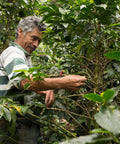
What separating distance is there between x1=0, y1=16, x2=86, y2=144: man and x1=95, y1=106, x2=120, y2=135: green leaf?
517mm

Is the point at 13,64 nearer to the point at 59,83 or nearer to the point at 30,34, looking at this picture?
the point at 59,83

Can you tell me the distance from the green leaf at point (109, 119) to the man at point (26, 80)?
52cm

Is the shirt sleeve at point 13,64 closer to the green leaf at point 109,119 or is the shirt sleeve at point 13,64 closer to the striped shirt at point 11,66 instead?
the striped shirt at point 11,66

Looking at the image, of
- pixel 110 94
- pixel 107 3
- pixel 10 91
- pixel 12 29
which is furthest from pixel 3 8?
pixel 110 94

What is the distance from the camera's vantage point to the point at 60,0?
0.98 meters

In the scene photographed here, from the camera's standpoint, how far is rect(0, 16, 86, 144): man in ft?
3.00

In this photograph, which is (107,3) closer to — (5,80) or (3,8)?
(5,80)

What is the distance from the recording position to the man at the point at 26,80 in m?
0.91

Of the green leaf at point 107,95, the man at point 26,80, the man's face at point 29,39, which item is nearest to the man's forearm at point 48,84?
the man at point 26,80

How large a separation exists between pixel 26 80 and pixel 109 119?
629mm

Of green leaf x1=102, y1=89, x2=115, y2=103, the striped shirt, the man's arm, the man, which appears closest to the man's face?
the man

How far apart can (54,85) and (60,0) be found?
49 centimetres

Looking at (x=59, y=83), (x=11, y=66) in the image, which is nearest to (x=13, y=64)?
(x=11, y=66)

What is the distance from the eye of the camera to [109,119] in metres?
0.34
